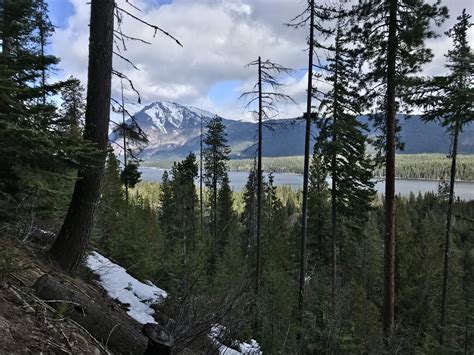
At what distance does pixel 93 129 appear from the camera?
518 cm

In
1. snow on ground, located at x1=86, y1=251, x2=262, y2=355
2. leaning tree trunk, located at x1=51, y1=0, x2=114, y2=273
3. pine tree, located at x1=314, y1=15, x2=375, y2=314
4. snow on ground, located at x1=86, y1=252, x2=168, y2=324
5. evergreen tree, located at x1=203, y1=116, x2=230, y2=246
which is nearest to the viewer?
leaning tree trunk, located at x1=51, y1=0, x2=114, y2=273

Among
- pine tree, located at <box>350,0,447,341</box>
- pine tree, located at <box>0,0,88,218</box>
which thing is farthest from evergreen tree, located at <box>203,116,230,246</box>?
A: pine tree, located at <box>0,0,88,218</box>

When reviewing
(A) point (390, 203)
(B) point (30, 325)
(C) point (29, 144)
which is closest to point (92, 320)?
(B) point (30, 325)

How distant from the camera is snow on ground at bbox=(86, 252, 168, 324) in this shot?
647cm

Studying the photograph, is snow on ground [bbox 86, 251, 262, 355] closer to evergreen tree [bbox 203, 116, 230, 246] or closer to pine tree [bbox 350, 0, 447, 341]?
pine tree [bbox 350, 0, 447, 341]

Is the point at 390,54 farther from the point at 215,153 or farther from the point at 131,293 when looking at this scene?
the point at 215,153

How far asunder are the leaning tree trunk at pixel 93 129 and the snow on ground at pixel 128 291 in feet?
5.12

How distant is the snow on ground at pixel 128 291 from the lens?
6.47 m

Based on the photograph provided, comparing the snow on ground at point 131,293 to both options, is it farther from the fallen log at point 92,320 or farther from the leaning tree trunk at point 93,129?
the fallen log at point 92,320

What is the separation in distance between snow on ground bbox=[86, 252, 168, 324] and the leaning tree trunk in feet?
5.12

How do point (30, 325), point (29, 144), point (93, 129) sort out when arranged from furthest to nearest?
1. point (93, 129)
2. point (29, 144)
3. point (30, 325)

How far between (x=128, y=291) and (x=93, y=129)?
361cm

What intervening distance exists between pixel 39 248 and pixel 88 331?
212cm

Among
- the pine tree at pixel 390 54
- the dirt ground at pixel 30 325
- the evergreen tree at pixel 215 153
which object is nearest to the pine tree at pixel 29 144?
the dirt ground at pixel 30 325
